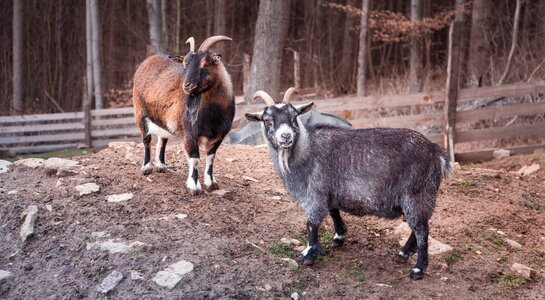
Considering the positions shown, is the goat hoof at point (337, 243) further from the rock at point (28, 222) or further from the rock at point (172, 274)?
the rock at point (28, 222)

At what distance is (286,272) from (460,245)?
184 cm

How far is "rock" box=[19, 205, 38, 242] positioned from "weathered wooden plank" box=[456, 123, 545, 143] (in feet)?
24.6

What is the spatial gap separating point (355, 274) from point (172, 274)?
1.55m

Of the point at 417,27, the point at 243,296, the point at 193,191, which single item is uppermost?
the point at 417,27

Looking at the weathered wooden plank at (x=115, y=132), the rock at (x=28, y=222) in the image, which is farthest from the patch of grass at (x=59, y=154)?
the rock at (x=28, y=222)

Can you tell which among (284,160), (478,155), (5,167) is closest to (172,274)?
(284,160)

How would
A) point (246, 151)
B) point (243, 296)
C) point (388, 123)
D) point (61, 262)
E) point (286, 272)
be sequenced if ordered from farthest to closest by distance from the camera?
point (388, 123) → point (246, 151) → point (61, 262) → point (286, 272) → point (243, 296)

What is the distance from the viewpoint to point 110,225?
589 centimetres

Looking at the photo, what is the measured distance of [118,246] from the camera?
18.0 feet

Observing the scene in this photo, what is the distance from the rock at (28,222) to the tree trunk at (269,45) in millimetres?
5821

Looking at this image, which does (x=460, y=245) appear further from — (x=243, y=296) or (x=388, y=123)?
(x=388, y=123)

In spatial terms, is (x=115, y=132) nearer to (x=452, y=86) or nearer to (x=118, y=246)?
(x=452, y=86)

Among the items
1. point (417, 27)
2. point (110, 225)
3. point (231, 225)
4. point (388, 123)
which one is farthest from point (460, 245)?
point (417, 27)

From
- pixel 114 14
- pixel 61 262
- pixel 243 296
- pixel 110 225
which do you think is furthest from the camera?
pixel 114 14
